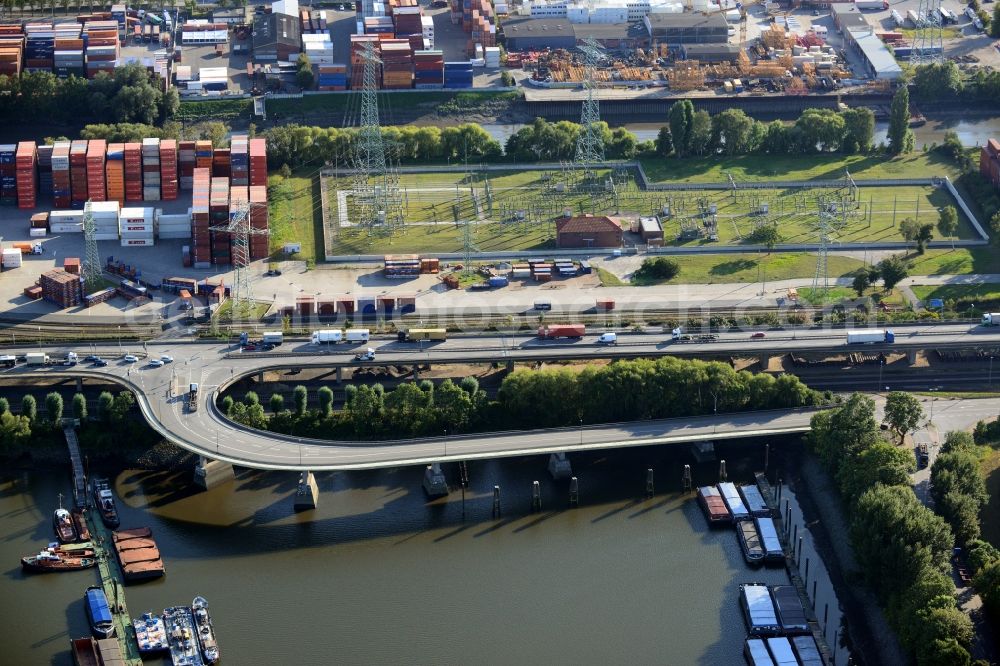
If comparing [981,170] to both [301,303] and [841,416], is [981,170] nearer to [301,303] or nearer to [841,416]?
[841,416]

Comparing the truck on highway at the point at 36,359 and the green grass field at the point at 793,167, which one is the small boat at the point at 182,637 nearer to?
the truck on highway at the point at 36,359

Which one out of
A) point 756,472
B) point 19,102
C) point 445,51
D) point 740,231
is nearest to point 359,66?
point 445,51

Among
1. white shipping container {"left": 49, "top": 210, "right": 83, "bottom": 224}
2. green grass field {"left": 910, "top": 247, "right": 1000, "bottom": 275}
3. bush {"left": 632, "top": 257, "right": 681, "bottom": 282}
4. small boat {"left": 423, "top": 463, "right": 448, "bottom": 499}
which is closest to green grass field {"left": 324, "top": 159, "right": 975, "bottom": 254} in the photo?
green grass field {"left": 910, "top": 247, "right": 1000, "bottom": 275}

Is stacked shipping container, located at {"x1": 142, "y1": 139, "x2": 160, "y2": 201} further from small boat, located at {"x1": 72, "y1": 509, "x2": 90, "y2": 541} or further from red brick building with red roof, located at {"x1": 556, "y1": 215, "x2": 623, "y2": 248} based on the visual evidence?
small boat, located at {"x1": 72, "y1": 509, "x2": 90, "y2": 541}

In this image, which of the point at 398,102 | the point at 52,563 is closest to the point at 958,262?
the point at 398,102

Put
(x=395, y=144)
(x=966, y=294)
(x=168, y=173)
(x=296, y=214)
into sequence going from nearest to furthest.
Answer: (x=966, y=294) → (x=296, y=214) → (x=168, y=173) → (x=395, y=144)

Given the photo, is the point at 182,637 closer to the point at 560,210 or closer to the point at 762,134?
the point at 560,210

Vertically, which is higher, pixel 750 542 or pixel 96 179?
pixel 96 179
